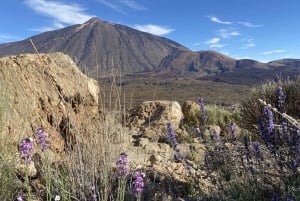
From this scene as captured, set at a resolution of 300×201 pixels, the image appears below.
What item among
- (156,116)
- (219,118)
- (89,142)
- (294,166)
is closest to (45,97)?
(89,142)

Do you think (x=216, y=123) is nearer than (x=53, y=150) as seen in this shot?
No

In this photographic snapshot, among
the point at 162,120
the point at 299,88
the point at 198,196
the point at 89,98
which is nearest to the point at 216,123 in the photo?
the point at 162,120

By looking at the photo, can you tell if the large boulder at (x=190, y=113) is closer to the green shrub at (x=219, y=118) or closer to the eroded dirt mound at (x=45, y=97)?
the green shrub at (x=219, y=118)

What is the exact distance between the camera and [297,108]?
23.2 feet

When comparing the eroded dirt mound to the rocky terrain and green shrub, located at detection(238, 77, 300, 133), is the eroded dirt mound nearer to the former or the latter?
the rocky terrain

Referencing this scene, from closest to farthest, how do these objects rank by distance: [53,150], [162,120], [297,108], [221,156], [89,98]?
[221,156]
[53,150]
[89,98]
[297,108]
[162,120]

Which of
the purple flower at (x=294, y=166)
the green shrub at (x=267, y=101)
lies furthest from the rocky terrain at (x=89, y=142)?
the purple flower at (x=294, y=166)

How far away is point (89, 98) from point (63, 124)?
711mm

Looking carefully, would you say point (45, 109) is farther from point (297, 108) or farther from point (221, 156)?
point (297, 108)

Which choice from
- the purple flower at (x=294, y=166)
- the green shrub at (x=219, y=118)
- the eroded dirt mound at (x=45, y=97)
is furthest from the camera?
the green shrub at (x=219, y=118)

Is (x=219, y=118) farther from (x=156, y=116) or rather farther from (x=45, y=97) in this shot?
(x=45, y=97)

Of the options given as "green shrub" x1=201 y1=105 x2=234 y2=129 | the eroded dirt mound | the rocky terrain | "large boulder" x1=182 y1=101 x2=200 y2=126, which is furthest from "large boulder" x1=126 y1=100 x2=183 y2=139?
the eroded dirt mound

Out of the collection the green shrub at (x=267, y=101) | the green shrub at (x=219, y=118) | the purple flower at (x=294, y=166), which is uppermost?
the green shrub at (x=267, y=101)

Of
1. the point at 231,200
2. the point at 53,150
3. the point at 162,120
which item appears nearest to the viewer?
the point at 231,200
